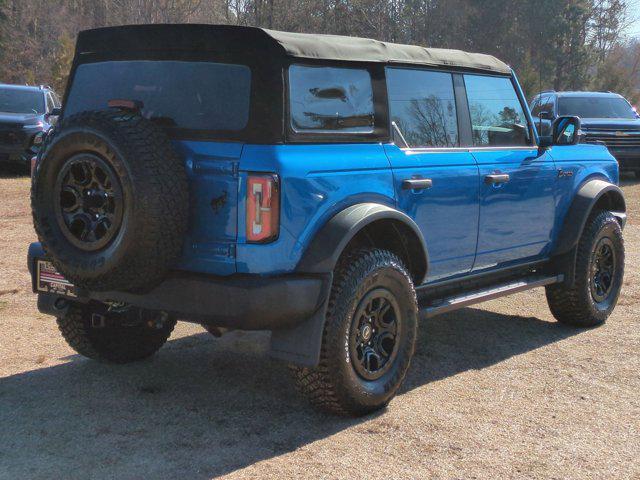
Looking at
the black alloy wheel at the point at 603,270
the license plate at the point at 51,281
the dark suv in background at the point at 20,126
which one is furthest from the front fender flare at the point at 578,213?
the dark suv in background at the point at 20,126

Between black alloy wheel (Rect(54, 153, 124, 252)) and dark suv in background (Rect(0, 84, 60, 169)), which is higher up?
black alloy wheel (Rect(54, 153, 124, 252))

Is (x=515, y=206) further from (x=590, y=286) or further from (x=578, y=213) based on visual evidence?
(x=590, y=286)

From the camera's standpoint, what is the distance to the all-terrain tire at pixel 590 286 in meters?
6.30

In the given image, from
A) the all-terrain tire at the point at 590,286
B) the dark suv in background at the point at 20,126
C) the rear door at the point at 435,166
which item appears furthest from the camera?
the dark suv in background at the point at 20,126

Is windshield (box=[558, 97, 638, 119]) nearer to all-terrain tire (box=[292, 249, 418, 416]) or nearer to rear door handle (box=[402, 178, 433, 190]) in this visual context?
rear door handle (box=[402, 178, 433, 190])

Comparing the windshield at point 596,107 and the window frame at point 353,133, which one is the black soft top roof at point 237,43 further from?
the windshield at point 596,107

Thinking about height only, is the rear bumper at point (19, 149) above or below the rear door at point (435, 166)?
below

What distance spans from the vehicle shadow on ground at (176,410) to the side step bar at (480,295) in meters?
0.42

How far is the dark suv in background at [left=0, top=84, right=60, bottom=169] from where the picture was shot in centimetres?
1620

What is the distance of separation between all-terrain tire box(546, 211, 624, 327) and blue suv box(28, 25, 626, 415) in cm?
135

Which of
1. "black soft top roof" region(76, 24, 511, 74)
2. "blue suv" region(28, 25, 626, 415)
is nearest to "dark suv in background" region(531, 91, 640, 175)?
"blue suv" region(28, 25, 626, 415)

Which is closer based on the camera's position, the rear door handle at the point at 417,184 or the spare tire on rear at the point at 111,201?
the spare tire on rear at the point at 111,201

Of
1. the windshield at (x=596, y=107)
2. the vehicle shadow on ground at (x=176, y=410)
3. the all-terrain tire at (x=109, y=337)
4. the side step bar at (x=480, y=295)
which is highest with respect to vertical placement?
the windshield at (x=596, y=107)

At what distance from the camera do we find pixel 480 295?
5.45 meters
